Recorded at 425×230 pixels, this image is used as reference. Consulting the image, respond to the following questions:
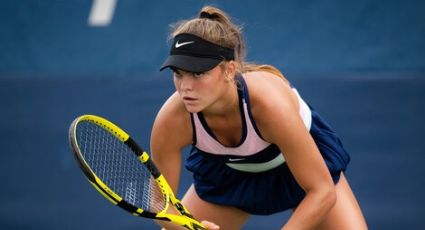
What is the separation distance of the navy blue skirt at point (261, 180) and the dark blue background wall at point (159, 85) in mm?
1358

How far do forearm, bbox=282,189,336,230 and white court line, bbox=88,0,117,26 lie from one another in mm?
2547

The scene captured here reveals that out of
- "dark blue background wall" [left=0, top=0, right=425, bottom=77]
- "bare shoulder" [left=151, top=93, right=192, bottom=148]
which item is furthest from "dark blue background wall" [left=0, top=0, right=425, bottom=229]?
"bare shoulder" [left=151, top=93, right=192, bottom=148]

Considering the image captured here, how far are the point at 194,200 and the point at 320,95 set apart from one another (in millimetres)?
1464

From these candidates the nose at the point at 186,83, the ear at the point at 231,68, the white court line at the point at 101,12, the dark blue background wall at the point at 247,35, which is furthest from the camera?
the white court line at the point at 101,12

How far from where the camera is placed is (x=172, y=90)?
4910mm

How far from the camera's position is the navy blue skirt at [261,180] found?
3.32 metres

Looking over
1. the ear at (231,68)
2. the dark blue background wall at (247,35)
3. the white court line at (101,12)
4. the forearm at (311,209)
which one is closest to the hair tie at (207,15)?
the ear at (231,68)

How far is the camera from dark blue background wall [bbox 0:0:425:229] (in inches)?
186

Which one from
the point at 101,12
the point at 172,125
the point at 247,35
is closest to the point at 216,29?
the point at 172,125

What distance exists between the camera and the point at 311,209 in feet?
9.61

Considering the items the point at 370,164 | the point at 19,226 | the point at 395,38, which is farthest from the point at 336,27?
the point at 19,226

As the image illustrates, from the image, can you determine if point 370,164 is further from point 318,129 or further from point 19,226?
point 19,226

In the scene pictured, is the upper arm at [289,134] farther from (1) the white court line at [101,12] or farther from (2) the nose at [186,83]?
(1) the white court line at [101,12]

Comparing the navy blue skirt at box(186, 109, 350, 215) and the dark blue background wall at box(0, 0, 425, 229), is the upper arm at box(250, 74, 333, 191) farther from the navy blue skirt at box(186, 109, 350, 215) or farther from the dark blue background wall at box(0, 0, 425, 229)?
the dark blue background wall at box(0, 0, 425, 229)
